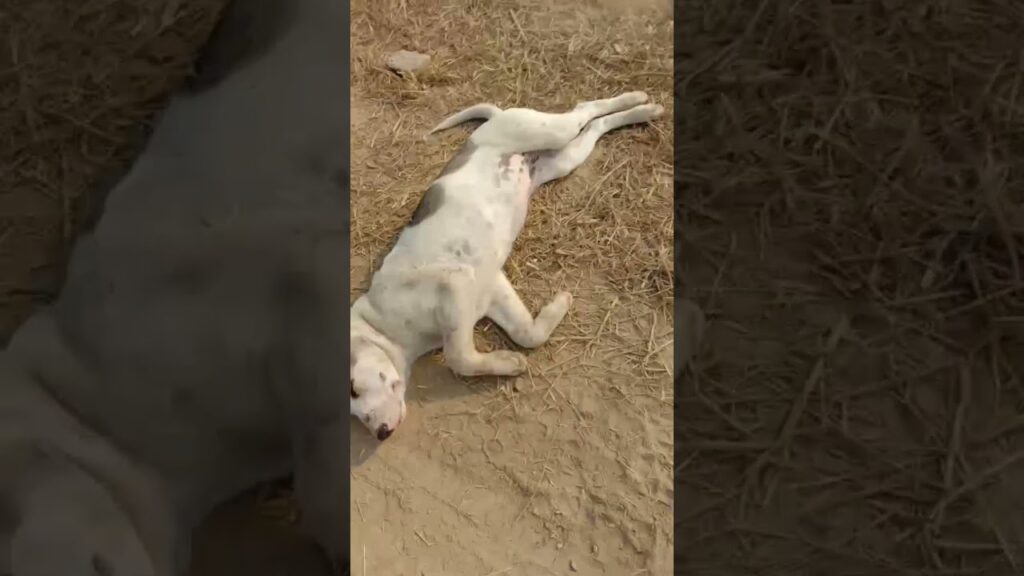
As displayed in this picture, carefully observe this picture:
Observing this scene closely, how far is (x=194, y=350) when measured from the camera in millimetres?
2059

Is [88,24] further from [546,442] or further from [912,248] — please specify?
[912,248]

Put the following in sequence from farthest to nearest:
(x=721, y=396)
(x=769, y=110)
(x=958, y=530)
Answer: (x=769, y=110) < (x=721, y=396) < (x=958, y=530)

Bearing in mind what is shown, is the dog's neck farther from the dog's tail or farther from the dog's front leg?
the dog's tail

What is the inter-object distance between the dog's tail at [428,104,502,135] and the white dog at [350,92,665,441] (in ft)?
0.43

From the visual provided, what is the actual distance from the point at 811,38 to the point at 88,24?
194 cm

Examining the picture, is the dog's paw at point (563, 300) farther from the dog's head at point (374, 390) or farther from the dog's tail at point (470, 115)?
the dog's tail at point (470, 115)

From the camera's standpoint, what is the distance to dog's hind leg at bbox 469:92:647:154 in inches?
92.4

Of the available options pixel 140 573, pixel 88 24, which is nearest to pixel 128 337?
pixel 140 573

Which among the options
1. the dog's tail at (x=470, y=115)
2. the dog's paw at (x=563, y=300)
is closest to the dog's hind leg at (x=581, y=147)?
the dog's tail at (x=470, y=115)

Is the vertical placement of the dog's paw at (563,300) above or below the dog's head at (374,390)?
above

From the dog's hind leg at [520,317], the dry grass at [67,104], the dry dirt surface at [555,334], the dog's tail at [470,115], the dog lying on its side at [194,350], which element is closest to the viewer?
the dog lying on its side at [194,350]

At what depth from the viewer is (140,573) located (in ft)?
5.88

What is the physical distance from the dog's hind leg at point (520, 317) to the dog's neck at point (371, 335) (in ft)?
0.80

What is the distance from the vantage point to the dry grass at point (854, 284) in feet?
6.63
